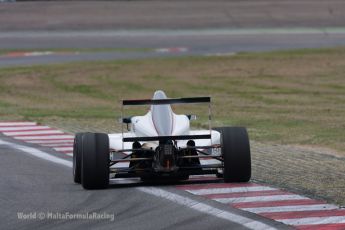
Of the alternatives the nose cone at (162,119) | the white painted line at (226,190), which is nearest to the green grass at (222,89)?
the nose cone at (162,119)

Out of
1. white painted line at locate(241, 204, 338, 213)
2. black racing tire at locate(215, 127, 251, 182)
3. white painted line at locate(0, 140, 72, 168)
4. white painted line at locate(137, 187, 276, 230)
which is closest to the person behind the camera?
white painted line at locate(137, 187, 276, 230)

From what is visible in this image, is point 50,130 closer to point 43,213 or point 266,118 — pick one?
point 266,118

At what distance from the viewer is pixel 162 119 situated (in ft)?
47.7

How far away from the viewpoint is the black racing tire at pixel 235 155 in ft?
45.2

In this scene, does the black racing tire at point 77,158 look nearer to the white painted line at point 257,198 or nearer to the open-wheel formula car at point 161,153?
the open-wheel formula car at point 161,153

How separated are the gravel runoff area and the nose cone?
138 centimetres

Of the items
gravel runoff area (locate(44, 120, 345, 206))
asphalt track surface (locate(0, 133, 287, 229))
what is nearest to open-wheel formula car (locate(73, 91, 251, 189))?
asphalt track surface (locate(0, 133, 287, 229))

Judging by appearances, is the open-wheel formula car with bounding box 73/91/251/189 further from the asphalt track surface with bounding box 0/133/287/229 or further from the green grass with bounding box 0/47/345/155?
the green grass with bounding box 0/47/345/155

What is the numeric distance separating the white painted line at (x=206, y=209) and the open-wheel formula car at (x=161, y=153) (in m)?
0.35

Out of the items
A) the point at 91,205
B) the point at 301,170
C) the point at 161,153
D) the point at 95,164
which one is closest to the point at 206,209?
the point at 91,205

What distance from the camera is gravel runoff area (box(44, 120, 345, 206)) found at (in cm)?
1341

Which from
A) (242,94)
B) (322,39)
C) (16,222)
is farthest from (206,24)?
(16,222)

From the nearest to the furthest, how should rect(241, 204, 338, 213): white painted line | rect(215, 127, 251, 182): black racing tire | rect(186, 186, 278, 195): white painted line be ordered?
rect(241, 204, 338, 213): white painted line < rect(186, 186, 278, 195): white painted line < rect(215, 127, 251, 182): black racing tire

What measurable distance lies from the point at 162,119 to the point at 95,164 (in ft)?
4.91
